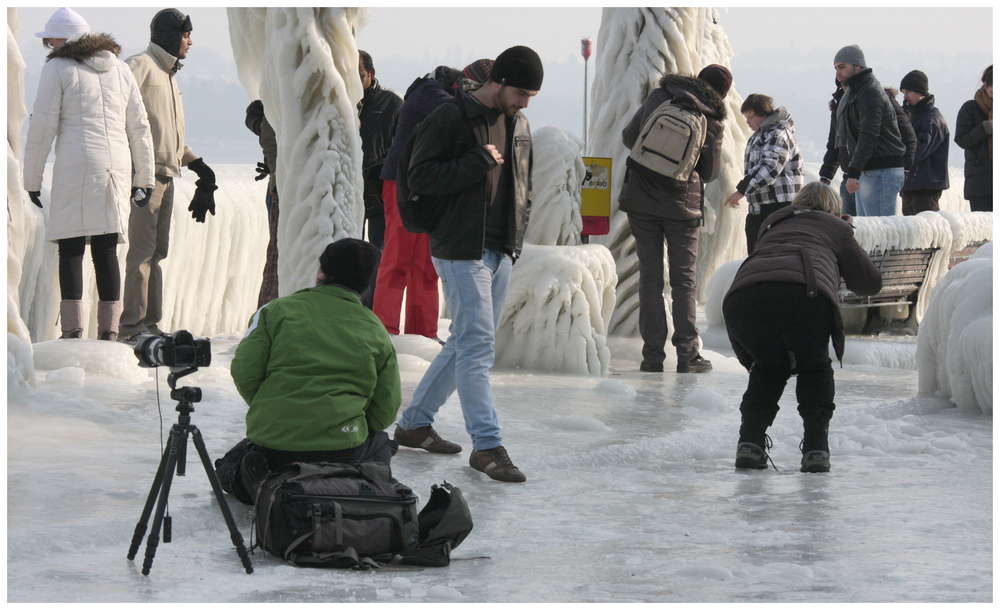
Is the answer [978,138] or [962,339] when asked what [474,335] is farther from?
[978,138]

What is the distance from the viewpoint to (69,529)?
3.21m

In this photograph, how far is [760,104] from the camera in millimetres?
7641

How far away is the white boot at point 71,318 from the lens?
624 centimetres

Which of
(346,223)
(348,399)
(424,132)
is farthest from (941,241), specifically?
(348,399)

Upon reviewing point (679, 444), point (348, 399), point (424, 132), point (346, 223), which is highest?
point (424, 132)

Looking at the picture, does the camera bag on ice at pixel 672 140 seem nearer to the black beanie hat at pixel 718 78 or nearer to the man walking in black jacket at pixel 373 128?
A: the black beanie hat at pixel 718 78

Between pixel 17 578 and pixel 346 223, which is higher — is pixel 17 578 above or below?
below

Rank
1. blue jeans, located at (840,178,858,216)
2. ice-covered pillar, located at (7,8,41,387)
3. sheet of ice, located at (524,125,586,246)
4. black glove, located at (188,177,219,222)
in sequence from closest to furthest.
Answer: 1. ice-covered pillar, located at (7,8,41,387)
2. sheet of ice, located at (524,125,586,246)
3. black glove, located at (188,177,219,222)
4. blue jeans, located at (840,178,858,216)

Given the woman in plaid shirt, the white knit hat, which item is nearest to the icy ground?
the white knit hat

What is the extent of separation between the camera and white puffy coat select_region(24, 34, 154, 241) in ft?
19.7

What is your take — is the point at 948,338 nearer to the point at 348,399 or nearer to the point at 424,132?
the point at 424,132

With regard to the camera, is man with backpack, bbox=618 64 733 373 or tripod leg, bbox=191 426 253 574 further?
man with backpack, bbox=618 64 733 373

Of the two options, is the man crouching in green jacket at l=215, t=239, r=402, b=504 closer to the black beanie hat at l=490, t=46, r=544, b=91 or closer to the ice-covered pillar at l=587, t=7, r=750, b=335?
the black beanie hat at l=490, t=46, r=544, b=91

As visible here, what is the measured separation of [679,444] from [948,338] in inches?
75.7
